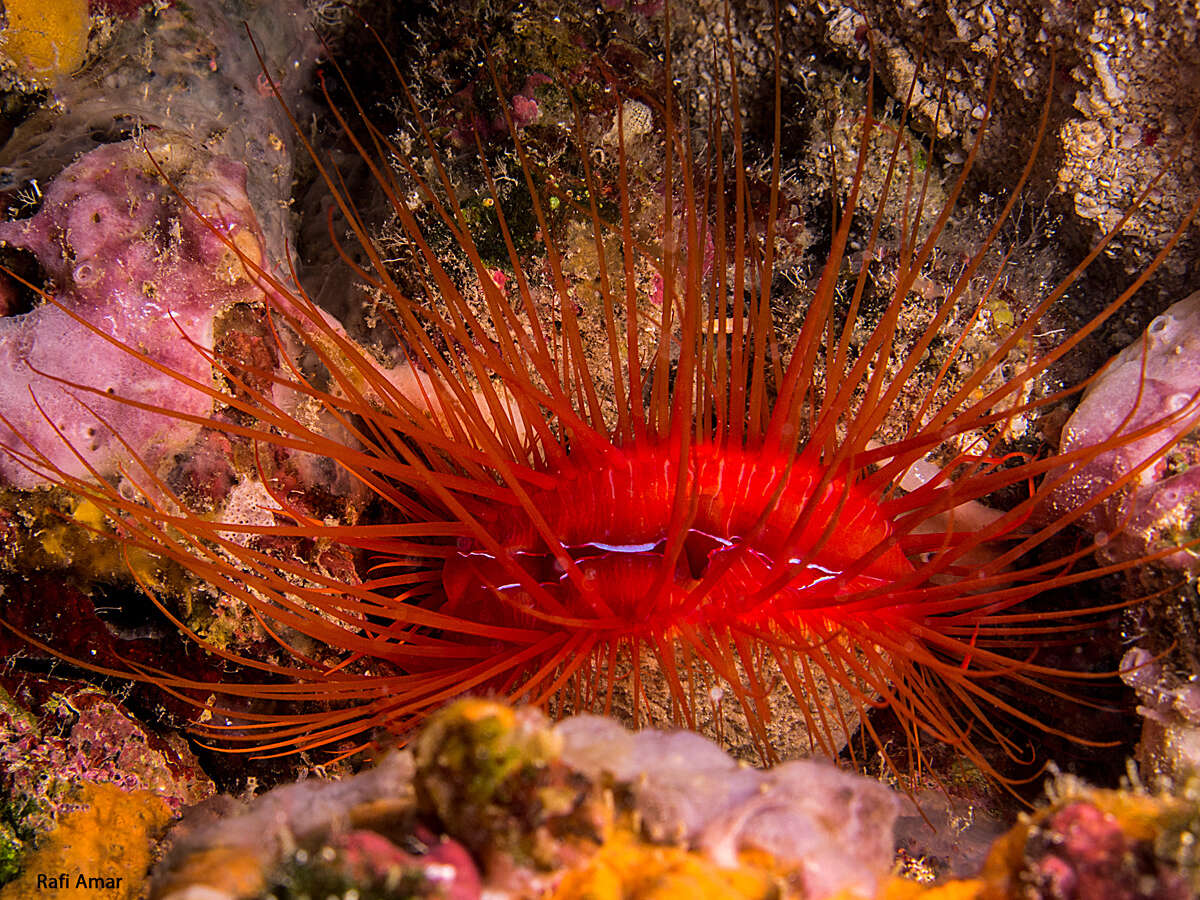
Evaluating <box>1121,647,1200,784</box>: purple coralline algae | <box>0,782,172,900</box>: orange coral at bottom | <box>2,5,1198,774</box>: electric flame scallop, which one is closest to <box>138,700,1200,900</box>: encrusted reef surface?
<box>2,5,1198,774</box>: electric flame scallop

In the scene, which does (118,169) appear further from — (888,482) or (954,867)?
(954,867)

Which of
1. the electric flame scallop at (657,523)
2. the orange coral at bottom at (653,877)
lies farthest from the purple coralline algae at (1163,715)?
the orange coral at bottom at (653,877)

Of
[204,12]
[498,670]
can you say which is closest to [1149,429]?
[498,670]

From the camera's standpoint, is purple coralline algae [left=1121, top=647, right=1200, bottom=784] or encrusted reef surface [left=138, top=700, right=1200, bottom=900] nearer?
encrusted reef surface [left=138, top=700, right=1200, bottom=900]

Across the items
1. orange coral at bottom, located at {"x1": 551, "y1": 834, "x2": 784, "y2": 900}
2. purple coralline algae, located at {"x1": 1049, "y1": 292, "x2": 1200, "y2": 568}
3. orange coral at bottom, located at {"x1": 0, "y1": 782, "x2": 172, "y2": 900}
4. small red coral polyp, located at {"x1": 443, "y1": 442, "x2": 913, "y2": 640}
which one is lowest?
orange coral at bottom, located at {"x1": 0, "y1": 782, "x2": 172, "y2": 900}

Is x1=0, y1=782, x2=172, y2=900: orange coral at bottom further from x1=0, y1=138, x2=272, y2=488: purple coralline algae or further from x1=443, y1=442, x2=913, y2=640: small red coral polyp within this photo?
x1=443, y1=442, x2=913, y2=640: small red coral polyp
